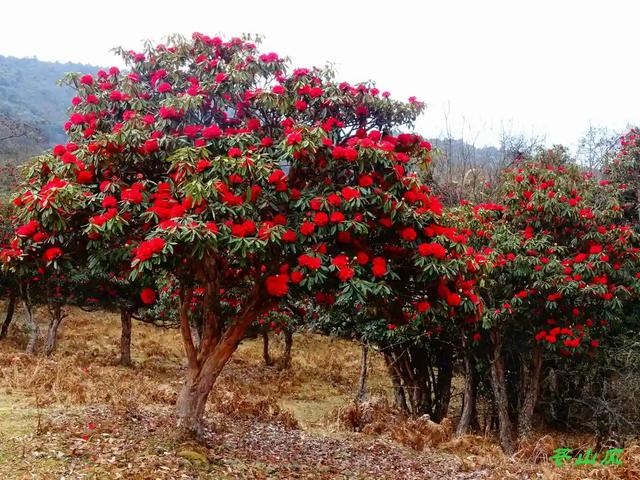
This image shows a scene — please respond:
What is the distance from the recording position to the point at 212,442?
823 centimetres

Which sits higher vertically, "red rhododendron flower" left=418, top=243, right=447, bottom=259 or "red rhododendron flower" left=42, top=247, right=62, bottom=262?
"red rhododendron flower" left=418, top=243, right=447, bottom=259

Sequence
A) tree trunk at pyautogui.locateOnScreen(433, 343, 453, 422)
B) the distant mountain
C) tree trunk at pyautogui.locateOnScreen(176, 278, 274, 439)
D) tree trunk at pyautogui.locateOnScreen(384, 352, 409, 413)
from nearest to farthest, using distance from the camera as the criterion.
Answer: tree trunk at pyautogui.locateOnScreen(176, 278, 274, 439), tree trunk at pyautogui.locateOnScreen(433, 343, 453, 422), tree trunk at pyautogui.locateOnScreen(384, 352, 409, 413), the distant mountain

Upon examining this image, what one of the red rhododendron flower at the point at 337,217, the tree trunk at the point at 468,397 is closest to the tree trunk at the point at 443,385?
the tree trunk at the point at 468,397

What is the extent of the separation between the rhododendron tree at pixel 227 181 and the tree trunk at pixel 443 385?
31.9 feet

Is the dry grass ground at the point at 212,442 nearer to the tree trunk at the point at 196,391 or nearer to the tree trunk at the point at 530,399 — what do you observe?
the tree trunk at the point at 196,391

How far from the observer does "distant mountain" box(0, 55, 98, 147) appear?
60.3 meters

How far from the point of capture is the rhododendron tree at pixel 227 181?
18.4 ft

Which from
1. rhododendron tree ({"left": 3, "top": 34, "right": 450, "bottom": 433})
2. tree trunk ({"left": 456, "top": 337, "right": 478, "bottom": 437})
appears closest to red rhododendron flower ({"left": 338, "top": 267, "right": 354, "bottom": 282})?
rhododendron tree ({"left": 3, "top": 34, "right": 450, "bottom": 433})

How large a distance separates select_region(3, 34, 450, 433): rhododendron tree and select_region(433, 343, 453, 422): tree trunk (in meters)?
9.73

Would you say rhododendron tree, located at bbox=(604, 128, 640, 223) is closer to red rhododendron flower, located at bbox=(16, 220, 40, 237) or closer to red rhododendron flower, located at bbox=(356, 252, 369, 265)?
red rhododendron flower, located at bbox=(356, 252, 369, 265)

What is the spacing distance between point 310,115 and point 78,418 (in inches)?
231

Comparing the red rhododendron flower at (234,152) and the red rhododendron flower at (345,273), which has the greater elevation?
the red rhododendron flower at (234,152)

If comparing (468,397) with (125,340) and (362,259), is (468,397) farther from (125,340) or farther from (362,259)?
(125,340)

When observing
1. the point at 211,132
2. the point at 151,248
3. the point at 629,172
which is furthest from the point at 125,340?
the point at 629,172
